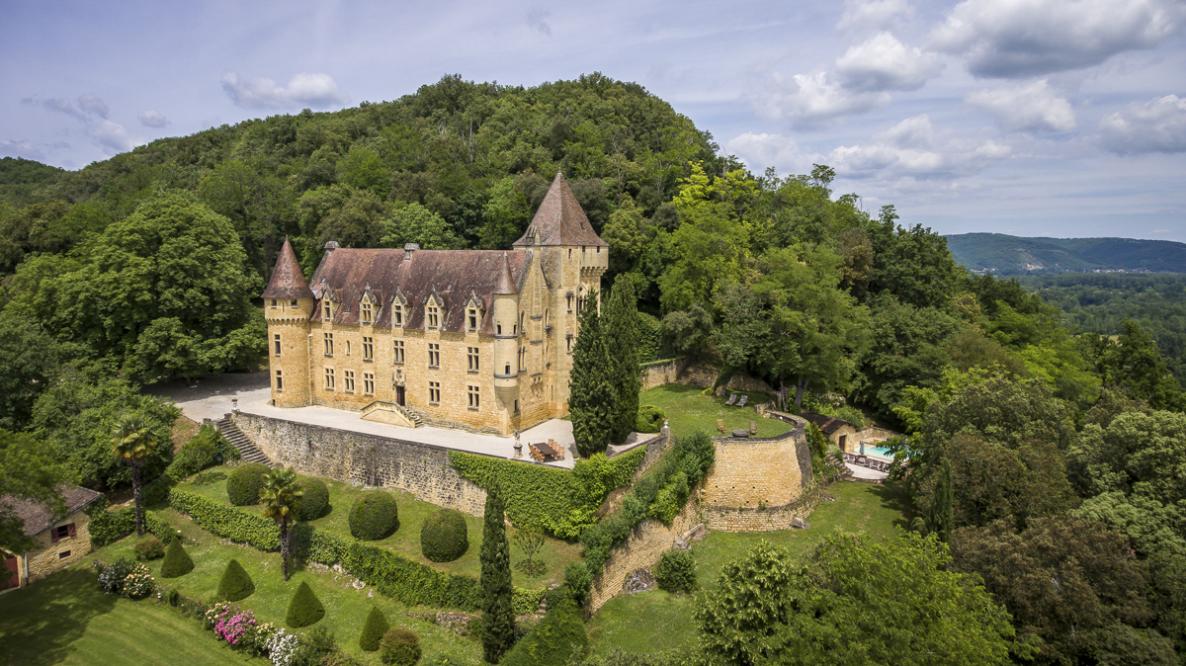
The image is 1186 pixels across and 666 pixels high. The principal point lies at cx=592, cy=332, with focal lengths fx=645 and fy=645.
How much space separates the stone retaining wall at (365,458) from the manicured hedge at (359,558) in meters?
4.32

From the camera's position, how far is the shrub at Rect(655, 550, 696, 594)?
27812 millimetres

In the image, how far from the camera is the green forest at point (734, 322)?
70.2ft

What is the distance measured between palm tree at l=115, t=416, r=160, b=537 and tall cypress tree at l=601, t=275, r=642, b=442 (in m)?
21.0

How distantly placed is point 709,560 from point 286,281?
94.6 ft

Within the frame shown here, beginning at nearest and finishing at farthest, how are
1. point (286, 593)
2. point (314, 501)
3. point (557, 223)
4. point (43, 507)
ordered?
point (286, 593)
point (43, 507)
point (314, 501)
point (557, 223)

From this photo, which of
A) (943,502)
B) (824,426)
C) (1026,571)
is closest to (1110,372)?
(824,426)

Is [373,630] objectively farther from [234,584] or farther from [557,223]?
[557,223]

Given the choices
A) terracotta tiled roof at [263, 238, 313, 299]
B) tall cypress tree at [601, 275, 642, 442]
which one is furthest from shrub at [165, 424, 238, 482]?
tall cypress tree at [601, 275, 642, 442]

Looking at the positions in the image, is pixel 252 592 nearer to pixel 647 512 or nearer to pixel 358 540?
pixel 358 540

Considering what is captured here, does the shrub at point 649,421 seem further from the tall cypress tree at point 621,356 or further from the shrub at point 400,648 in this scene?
the shrub at point 400,648

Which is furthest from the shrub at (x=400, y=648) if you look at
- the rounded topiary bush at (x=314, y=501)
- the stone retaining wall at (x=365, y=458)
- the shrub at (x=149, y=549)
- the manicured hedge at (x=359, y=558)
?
the shrub at (x=149, y=549)

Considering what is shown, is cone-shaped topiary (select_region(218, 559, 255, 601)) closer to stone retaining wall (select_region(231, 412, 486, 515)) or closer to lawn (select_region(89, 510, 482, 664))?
lawn (select_region(89, 510, 482, 664))

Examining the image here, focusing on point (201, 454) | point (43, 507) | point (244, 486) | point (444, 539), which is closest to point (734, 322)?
point (444, 539)

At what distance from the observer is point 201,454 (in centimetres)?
3397
